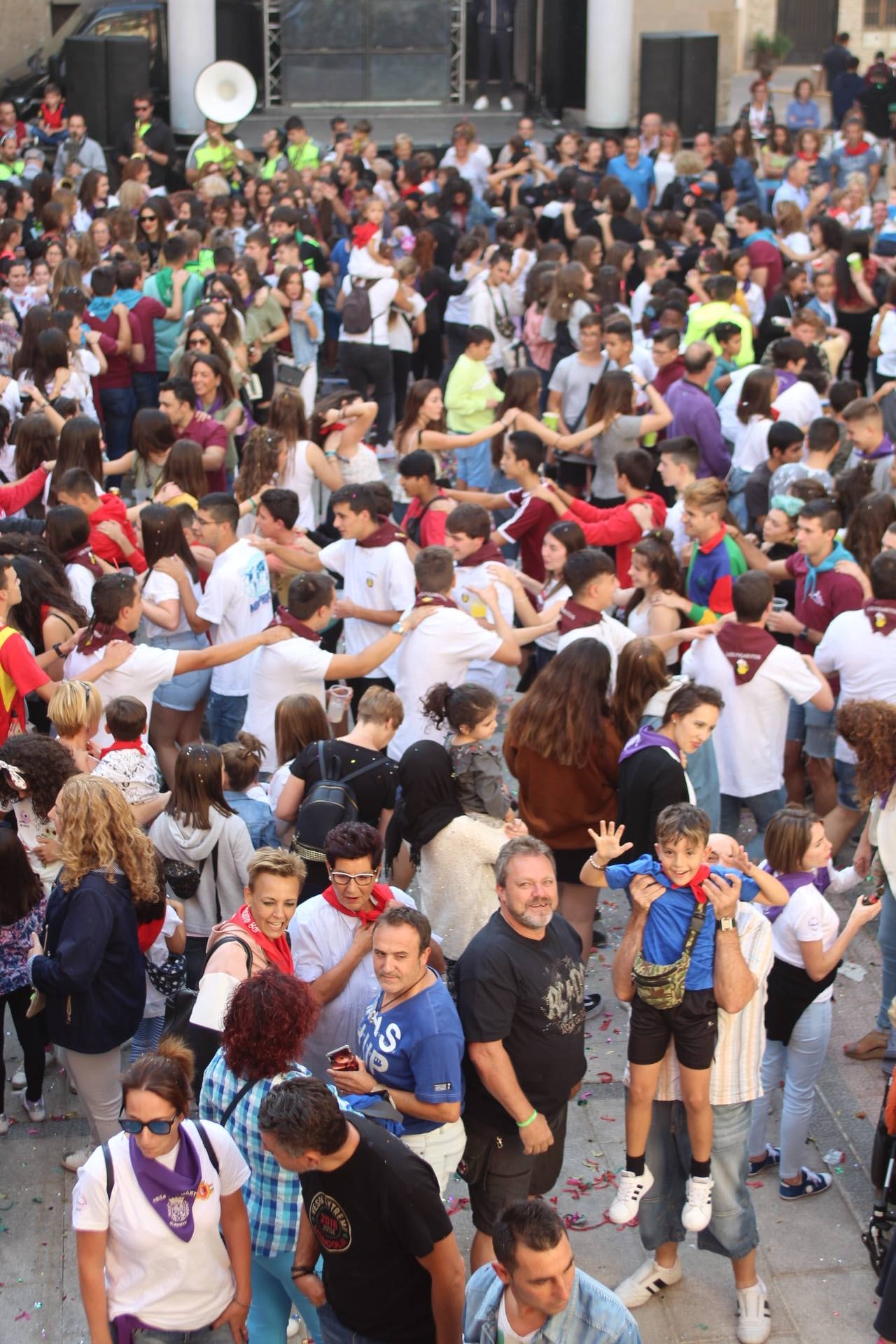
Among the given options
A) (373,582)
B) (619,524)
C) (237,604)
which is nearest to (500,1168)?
(237,604)

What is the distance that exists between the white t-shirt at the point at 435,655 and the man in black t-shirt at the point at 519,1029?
74.2 inches

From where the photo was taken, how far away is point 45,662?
6227 mm

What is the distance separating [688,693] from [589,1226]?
1.76m

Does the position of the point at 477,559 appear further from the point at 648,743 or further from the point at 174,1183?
the point at 174,1183

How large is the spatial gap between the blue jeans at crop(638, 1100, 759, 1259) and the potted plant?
93.1 feet

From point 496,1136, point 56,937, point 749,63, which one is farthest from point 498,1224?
point 749,63

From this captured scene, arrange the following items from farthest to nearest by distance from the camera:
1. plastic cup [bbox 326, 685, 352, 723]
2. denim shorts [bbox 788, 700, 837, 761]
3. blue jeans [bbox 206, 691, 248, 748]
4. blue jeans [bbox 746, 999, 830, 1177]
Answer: blue jeans [bbox 206, 691, 248, 748]
denim shorts [bbox 788, 700, 837, 761]
plastic cup [bbox 326, 685, 352, 723]
blue jeans [bbox 746, 999, 830, 1177]

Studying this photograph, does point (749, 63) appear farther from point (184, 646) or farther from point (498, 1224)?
point (498, 1224)

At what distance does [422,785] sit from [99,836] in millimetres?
1021

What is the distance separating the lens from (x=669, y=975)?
4.22 metres

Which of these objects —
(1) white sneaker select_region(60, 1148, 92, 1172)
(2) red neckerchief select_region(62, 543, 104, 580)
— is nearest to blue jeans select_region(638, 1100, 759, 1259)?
(1) white sneaker select_region(60, 1148, 92, 1172)

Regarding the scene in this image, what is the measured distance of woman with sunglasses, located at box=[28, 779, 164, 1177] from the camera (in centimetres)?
448

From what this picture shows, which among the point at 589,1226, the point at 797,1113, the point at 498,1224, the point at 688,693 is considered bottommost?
the point at 589,1226

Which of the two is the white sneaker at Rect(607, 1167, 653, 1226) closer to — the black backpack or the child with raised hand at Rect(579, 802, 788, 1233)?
the child with raised hand at Rect(579, 802, 788, 1233)
